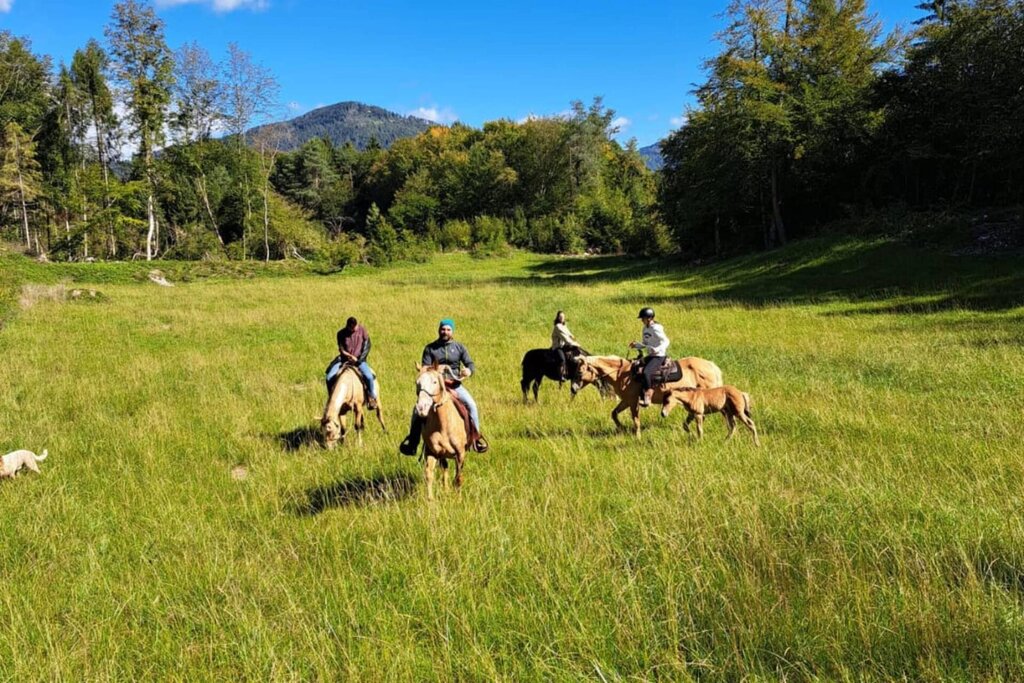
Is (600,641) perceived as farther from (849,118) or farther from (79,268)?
(79,268)

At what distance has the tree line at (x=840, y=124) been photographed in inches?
1096

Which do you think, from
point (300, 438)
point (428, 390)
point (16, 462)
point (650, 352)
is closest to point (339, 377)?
point (300, 438)

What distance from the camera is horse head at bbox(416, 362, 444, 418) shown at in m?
5.12

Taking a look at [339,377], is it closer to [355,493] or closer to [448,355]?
[448,355]

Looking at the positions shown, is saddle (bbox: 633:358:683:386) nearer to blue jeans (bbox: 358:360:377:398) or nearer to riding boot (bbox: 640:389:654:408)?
riding boot (bbox: 640:389:654:408)

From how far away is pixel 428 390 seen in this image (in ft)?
17.2

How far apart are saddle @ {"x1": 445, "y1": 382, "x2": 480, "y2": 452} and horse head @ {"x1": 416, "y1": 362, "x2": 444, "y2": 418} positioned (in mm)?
553

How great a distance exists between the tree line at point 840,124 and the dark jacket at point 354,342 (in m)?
29.0

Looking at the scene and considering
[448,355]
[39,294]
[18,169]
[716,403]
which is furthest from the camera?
[18,169]

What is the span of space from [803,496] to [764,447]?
189cm

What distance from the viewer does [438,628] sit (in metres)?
3.78

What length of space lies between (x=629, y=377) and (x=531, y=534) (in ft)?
14.0

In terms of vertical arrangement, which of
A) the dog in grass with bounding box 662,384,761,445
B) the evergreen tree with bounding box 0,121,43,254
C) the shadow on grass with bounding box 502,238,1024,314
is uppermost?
the evergreen tree with bounding box 0,121,43,254

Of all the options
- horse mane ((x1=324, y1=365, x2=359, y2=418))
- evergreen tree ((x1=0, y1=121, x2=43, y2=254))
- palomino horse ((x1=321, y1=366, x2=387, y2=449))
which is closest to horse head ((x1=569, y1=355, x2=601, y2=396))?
palomino horse ((x1=321, y1=366, x2=387, y2=449))
